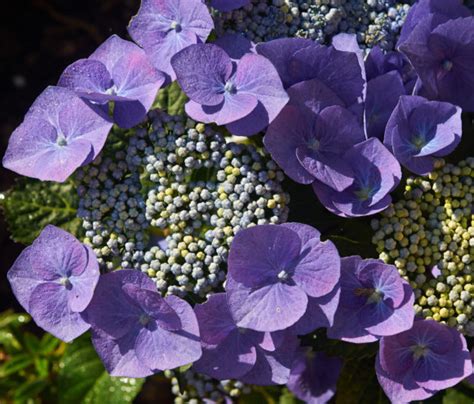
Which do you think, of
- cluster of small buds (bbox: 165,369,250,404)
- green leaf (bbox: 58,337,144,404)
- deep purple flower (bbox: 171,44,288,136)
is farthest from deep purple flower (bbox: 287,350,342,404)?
deep purple flower (bbox: 171,44,288,136)

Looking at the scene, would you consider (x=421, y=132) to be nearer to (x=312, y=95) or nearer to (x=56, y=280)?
(x=312, y=95)

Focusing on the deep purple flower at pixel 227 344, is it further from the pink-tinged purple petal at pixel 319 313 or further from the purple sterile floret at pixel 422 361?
the purple sterile floret at pixel 422 361

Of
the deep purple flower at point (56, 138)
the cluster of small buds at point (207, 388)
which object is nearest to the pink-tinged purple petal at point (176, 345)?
the deep purple flower at point (56, 138)

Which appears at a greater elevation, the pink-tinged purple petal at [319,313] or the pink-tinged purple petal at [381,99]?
the pink-tinged purple petal at [381,99]

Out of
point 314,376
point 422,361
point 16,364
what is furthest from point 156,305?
point 16,364

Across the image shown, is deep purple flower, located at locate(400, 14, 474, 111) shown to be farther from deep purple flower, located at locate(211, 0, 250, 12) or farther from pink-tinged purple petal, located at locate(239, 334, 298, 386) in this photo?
pink-tinged purple petal, located at locate(239, 334, 298, 386)
